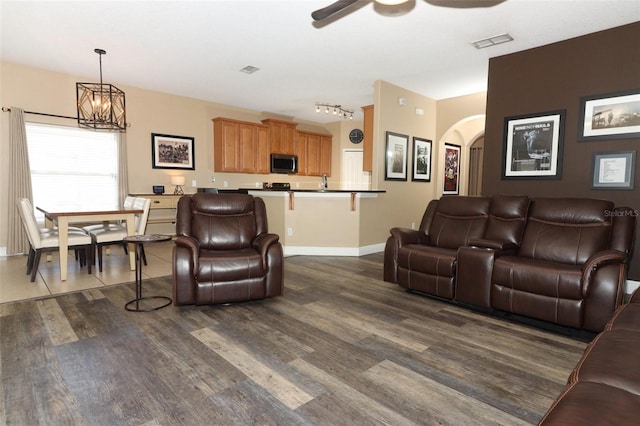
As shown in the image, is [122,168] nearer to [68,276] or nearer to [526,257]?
[68,276]

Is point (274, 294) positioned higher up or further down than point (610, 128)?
further down

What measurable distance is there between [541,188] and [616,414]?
157 inches

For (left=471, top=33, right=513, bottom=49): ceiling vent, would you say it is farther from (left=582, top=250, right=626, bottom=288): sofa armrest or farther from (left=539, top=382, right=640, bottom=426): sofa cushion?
(left=539, top=382, right=640, bottom=426): sofa cushion

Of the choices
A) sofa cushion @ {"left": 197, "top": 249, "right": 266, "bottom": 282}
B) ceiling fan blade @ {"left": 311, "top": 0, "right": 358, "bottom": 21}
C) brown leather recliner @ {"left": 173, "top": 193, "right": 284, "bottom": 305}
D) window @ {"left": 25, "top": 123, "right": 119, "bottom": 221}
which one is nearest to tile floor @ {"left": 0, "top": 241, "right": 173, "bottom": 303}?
window @ {"left": 25, "top": 123, "right": 119, "bottom": 221}

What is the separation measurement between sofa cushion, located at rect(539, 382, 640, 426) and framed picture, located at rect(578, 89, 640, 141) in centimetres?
372

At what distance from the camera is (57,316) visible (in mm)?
2846

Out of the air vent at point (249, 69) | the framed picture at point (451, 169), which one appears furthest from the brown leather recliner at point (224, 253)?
the framed picture at point (451, 169)

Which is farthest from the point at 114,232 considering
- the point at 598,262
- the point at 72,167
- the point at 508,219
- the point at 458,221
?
the point at 598,262

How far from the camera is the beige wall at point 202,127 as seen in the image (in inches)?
202

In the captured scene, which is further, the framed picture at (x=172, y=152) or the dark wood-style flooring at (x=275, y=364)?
the framed picture at (x=172, y=152)

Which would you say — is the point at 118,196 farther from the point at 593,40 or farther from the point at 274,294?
the point at 593,40

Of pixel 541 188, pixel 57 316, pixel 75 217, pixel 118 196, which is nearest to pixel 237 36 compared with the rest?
pixel 75 217

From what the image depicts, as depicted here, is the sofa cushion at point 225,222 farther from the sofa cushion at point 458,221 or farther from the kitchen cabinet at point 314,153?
the kitchen cabinet at point 314,153

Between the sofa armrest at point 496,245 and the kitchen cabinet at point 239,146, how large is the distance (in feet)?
A: 17.6
